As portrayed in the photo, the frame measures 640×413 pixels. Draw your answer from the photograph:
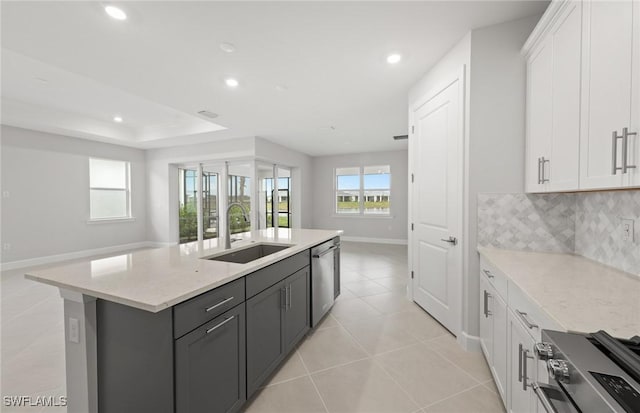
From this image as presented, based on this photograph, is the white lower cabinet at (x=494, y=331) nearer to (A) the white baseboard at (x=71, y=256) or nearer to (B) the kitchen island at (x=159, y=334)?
(B) the kitchen island at (x=159, y=334)

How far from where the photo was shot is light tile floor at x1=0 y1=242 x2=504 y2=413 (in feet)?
5.32

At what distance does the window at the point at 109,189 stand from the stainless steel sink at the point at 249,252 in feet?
18.6

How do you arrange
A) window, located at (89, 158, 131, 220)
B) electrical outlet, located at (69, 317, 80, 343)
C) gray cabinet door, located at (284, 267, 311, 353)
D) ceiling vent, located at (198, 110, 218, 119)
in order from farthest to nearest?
window, located at (89, 158, 131, 220) < ceiling vent, located at (198, 110, 218, 119) < gray cabinet door, located at (284, 267, 311, 353) < electrical outlet, located at (69, 317, 80, 343)

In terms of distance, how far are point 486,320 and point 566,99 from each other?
5.06 ft

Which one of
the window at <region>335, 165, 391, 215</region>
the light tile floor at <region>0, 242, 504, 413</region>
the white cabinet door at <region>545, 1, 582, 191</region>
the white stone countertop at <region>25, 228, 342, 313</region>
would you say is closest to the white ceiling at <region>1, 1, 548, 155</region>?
the white cabinet door at <region>545, 1, 582, 191</region>

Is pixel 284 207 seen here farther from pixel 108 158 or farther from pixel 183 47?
pixel 183 47

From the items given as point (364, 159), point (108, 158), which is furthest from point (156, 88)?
point (364, 159)

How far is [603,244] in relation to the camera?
1581 millimetres

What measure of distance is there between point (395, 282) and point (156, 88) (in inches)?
171

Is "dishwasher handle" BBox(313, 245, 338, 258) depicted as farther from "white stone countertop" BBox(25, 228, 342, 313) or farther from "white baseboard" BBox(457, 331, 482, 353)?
"white baseboard" BBox(457, 331, 482, 353)

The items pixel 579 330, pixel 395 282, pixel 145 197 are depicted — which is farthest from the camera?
pixel 145 197

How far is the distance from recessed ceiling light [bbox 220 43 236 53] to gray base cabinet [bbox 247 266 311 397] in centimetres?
218

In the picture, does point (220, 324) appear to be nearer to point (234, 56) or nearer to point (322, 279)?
point (322, 279)

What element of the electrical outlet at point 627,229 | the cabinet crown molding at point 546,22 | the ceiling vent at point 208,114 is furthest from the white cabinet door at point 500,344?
the ceiling vent at point 208,114
